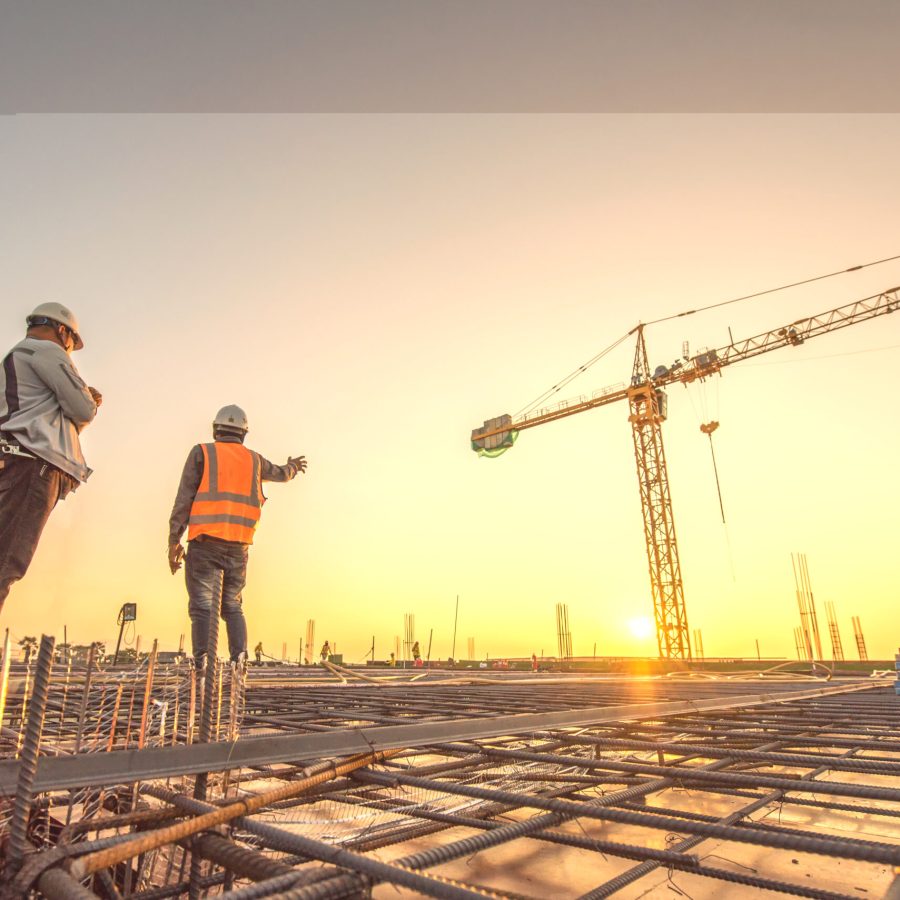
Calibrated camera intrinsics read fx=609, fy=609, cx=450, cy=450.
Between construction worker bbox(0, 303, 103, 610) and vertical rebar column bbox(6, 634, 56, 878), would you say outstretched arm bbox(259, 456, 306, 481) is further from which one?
vertical rebar column bbox(6, 634, 56, 878)

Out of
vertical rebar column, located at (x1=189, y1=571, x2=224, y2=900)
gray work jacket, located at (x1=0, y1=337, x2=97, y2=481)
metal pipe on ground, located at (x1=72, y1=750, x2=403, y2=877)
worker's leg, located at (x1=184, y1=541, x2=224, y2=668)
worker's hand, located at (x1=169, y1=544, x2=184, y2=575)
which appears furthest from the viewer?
worker's hand, located at (x1=169, y1=544, x2=184, y2=575)

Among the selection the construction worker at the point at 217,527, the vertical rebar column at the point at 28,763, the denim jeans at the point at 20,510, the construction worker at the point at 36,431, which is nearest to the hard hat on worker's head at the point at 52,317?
the construction worker at the point at 36,431

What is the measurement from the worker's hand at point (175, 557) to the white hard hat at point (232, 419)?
3.17 ft

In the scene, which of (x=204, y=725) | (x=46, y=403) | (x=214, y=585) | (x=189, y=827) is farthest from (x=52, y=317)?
(x=189, y=827)

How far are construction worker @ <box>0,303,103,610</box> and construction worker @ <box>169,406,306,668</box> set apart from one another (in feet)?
4.11

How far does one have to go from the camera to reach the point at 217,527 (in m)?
4.29

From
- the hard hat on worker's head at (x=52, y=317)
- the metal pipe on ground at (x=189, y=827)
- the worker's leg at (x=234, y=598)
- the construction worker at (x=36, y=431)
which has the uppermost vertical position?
the hard hat on worker's head at (x=52, y=317)

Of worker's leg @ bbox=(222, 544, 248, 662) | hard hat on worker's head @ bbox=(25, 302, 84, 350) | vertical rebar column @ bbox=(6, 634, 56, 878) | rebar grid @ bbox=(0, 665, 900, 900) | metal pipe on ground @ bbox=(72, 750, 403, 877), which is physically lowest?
rebar grid @ bbox=(0, 665, 900, 900)

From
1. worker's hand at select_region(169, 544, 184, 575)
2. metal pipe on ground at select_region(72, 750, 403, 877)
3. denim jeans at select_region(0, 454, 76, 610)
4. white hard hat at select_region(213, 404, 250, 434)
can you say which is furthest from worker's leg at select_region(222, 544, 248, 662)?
metal pipe on ground at select_region(72, 750, 403, 877)

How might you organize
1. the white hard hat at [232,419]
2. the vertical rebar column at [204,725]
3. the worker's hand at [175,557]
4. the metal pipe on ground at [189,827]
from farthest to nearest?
the white hard hat at [232,419] → the worker's hand at [175,557] → the vertical rebar column at [204,725] → the metal pipe on ground at [189,827]

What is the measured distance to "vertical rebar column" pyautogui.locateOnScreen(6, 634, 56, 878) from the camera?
3.21ft

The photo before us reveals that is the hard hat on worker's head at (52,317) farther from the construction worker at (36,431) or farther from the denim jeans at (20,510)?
the denim jeans at (20,510)

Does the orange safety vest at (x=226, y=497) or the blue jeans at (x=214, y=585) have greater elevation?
the orange safety vest at (x=226, y=497)

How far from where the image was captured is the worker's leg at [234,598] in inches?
176
